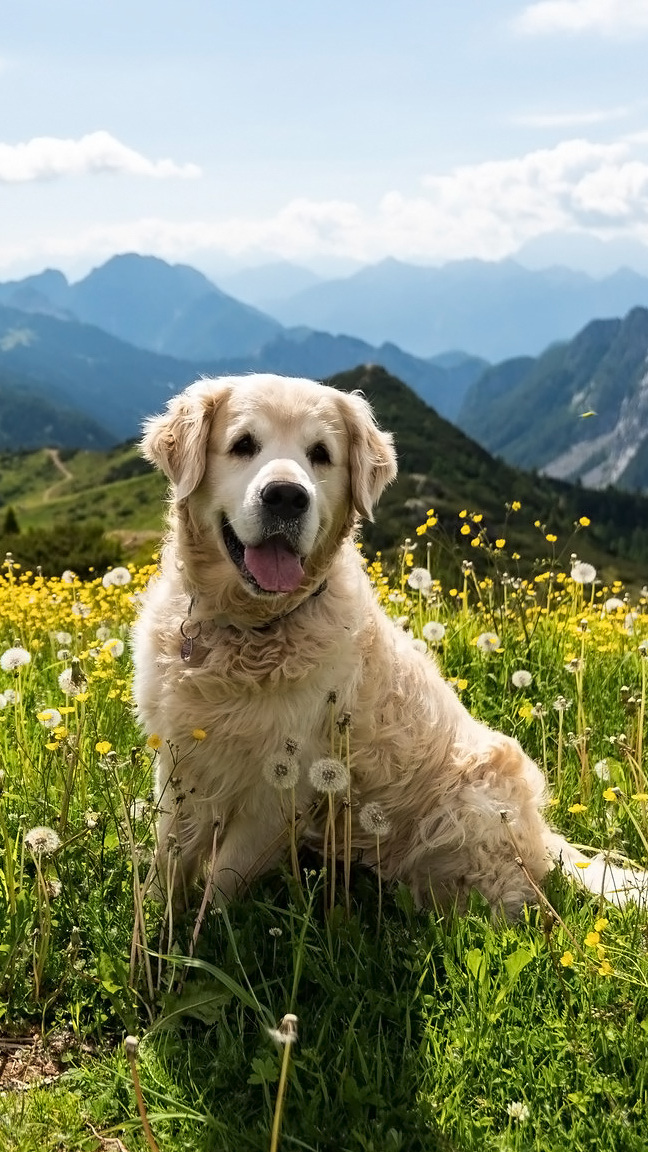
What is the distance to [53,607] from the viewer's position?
784 cm

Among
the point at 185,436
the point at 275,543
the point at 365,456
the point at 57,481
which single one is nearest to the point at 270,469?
the point at 275,543

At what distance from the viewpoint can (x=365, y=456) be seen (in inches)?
170

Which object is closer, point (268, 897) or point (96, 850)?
point (268, 897)

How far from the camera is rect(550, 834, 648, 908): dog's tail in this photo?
399cm

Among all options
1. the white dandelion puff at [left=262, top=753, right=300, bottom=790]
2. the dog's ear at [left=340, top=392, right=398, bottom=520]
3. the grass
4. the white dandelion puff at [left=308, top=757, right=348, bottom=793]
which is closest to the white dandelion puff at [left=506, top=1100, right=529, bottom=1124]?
the grass

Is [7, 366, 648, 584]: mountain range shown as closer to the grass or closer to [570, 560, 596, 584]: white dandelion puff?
[570, 560, 596, 584]: white dandelion puff

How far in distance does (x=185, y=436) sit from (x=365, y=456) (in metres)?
0.82

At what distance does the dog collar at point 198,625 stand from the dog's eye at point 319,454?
0.54 metres

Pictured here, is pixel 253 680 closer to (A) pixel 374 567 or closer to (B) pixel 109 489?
(A) pixel 374 567

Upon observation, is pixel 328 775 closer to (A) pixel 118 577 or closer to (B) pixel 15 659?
(B) pixel 15 659

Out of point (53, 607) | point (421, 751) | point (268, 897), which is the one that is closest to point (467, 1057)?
point (268, 897)

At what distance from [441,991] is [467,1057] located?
0.33 meters

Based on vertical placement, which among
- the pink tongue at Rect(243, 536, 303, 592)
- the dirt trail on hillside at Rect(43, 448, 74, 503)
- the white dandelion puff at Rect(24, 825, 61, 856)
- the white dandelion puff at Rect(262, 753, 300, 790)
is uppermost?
the pink tongue at Rect(243, 536, 303, 592)

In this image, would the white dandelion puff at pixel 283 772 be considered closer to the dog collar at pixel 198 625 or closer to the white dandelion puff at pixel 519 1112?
the dog collar at pixel 198 625
